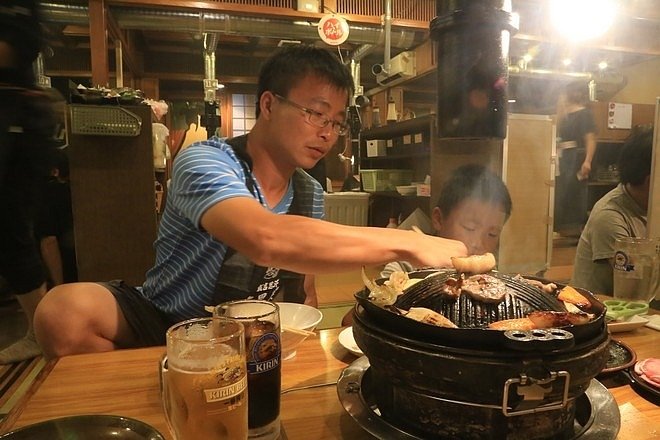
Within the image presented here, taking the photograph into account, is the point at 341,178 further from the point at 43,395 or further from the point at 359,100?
the point at 43,395

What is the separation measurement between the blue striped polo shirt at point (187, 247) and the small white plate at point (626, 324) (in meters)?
1.17

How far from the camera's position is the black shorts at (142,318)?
5.44 ft

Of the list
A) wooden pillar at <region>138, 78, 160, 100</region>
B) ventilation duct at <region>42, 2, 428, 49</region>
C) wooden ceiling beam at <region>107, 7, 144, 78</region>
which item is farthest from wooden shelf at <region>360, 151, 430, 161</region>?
wooden pillar at <region>138, 78, 160, 100</region>

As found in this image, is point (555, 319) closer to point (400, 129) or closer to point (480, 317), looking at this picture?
point (480, 317)

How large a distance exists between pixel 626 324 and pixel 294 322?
3.19 ft

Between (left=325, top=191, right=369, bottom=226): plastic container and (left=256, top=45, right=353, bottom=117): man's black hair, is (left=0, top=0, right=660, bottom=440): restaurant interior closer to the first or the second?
(left=325, top=191, right=369, bottom=226): plastic container

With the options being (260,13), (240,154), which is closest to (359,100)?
(260,13)

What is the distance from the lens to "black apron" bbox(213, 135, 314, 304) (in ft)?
5.34

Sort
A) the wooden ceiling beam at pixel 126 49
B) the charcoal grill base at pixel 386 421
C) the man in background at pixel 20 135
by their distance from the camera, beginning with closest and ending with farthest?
the man in background at pixel 20 135
the charcoal grill base at pixel 386 421
the wooden ceiling beam at pixel 126 49

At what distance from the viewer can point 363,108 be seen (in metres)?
5.92

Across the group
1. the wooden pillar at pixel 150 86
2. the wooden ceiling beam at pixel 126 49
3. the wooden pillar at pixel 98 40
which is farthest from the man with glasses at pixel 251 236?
the wooden pillar at pixel 150 86

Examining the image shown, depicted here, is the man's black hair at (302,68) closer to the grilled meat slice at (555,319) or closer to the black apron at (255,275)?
the black apron at (255,275)

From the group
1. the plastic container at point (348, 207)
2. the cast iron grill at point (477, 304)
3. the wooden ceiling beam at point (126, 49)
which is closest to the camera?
the cast iron grill at point (477, 304)

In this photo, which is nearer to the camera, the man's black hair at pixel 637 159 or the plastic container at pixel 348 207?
the man's black hair at pixel 637 159
